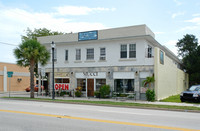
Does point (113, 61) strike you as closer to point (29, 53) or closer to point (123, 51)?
point (123, 51)

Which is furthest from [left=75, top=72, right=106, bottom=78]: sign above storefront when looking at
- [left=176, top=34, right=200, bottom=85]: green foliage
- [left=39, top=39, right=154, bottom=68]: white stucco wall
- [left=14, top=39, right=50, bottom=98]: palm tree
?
[left=176, top=34, right=200, bottom=85]: green foliage

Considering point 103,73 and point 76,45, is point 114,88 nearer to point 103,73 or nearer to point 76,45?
point 103,73

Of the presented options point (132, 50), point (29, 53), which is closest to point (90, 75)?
point (132, 50)

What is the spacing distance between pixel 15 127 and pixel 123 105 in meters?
8.83

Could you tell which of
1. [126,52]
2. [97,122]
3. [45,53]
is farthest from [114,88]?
[97,122]

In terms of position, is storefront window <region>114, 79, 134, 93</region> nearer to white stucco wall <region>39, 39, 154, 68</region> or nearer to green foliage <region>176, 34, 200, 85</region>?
white stucco wall <region>39, 39, 154, 68</region>

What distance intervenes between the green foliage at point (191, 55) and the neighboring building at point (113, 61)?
14.9 meters

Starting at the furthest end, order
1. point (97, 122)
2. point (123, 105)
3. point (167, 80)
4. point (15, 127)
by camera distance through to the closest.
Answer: point (167, 80), point (123, 105), point (97, 122), point (15, 127)

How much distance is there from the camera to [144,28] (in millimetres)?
20656

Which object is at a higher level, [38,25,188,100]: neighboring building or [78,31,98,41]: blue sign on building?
[78,31,98,41]: blue sign on building

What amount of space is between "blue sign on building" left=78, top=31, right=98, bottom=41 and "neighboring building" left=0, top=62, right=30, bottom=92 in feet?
69.8

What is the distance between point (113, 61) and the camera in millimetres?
22109

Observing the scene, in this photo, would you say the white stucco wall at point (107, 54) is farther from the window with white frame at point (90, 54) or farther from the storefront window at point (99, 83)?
the storefront window at point (99, 83)

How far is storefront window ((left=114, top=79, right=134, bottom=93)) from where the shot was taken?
2109cm
